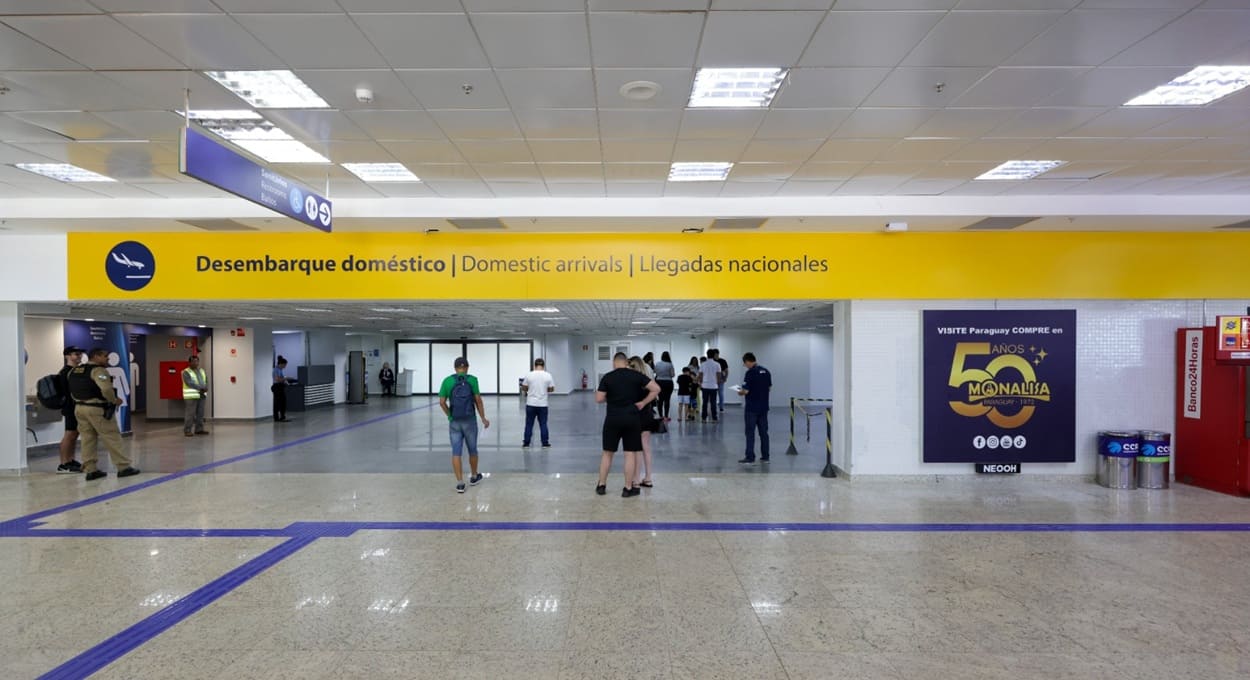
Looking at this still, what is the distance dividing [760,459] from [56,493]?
8075 millimetres

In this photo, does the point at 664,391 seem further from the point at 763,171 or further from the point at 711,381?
the point at 763,171

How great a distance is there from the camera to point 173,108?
4.25 metres

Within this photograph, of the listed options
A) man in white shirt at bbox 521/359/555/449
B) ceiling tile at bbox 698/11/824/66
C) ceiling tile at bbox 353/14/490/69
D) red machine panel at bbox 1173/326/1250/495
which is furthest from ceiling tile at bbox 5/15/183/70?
red machine panel at bbox 1173/326/1250/495

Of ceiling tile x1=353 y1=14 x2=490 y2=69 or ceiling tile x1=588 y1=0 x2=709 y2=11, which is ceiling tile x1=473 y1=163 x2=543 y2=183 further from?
ceiling tile x1=588 y1=0 x2=709 y2=11

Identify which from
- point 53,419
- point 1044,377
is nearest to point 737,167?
point 1044,377

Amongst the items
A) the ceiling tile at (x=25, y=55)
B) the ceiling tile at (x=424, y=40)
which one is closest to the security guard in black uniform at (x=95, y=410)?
the ceiling tile at (x=25, y=55)

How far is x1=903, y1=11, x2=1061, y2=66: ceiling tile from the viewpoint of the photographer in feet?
10.3

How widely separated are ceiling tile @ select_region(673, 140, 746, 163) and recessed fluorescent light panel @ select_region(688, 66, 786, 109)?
0.71m

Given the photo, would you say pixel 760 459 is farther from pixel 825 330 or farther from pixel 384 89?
pixel 825 330

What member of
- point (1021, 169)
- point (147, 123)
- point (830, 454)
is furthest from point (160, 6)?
point (830, 454)

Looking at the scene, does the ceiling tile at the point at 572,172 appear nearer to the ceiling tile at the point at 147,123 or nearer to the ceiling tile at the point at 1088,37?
the ceiling tile at the point at 147,123

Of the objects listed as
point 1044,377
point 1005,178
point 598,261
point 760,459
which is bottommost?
point 760,459

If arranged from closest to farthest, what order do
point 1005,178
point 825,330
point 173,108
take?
1. point 173,108
2. point 1005,178
3. point 825,330

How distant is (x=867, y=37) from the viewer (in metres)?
3.36
